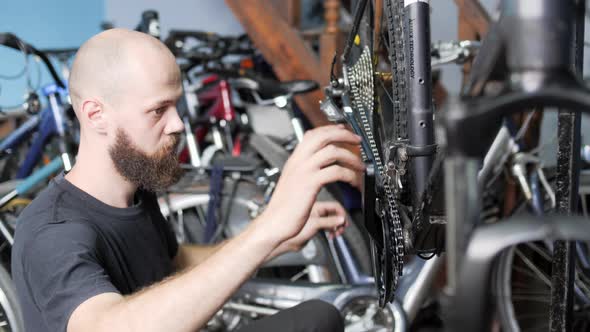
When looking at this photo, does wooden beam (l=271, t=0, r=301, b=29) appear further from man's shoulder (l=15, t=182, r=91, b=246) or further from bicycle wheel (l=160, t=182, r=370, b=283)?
man's shoulder (l=15, t=182, r=91, b=246)

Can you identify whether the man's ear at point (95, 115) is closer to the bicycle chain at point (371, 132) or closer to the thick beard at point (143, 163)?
the thick beard at point (143, 163)

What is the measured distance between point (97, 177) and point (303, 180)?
51cm

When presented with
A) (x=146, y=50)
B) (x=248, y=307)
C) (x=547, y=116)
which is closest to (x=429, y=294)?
(x=248, y=307)

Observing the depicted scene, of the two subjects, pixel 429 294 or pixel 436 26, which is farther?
pixel 436 26

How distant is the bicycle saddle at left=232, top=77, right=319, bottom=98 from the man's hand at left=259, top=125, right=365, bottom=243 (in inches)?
52.2

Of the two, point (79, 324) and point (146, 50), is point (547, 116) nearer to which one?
point (146, 50)

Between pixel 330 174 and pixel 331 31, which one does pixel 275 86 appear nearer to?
pixel 331 31

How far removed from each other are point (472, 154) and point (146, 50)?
845mm

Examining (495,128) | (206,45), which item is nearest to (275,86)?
(206,45)

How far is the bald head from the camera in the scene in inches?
44.6

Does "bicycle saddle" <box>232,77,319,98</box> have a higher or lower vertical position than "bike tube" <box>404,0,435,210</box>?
lower

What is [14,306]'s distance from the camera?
182 cm

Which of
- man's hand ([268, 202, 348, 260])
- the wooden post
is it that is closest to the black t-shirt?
man's hand ([268, 202, 348, 260])

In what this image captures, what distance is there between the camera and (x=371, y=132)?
993mm
